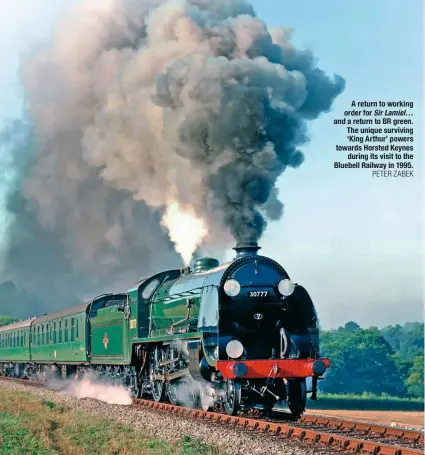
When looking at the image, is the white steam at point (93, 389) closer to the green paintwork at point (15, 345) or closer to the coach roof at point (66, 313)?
the coach roof at point (66, 313)

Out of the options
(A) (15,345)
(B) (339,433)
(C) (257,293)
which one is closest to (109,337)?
(C) (257,293)

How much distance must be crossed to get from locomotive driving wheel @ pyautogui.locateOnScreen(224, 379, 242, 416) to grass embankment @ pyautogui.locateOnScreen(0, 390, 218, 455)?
6.43 ft

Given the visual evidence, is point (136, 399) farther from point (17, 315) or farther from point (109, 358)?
point (17, 315)

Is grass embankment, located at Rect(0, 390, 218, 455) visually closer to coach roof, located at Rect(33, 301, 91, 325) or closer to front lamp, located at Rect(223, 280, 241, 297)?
front lamp, located at Rect(223, 280, 241, 297)

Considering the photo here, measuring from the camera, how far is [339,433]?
11.5 m

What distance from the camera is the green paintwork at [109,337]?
18.0m

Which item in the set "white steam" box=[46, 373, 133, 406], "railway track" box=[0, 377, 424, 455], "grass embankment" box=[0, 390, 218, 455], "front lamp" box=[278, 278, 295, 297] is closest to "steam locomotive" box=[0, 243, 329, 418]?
"front lamp" box=[278, 278, 295, 297]

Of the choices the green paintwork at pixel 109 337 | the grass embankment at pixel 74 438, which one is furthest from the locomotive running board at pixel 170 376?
the grass embankment at pixel 74 438

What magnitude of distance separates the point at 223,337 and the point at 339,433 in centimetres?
257

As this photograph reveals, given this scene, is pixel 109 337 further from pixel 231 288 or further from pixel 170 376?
pixel 231 288

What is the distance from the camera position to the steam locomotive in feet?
41.2

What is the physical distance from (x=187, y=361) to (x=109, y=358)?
5803 mm

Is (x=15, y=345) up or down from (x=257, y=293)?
down

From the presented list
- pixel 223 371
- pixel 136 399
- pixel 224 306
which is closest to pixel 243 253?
pixel 224 306
